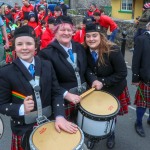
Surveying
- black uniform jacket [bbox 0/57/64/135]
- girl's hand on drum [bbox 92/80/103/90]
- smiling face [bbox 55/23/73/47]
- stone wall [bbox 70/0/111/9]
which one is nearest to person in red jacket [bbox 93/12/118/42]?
girl's hand on drum [bbox 92/80/103/90]

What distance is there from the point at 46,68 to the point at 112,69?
105cm

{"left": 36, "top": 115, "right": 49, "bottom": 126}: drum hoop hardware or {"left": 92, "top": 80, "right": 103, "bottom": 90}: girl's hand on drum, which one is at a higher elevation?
{"left": 92, "top": 80, "right": 103, "bottom": 90}: girl's hand on drum

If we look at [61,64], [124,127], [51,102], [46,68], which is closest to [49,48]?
[61,64]

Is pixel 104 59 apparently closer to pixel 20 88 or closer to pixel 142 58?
pixel 142 58

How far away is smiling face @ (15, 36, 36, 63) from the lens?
229 cm

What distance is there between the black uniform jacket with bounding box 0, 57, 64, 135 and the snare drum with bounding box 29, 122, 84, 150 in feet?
0.63

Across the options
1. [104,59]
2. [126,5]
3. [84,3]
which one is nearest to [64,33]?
[104,59]

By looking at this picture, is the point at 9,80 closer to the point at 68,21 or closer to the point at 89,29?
the point at 68,21

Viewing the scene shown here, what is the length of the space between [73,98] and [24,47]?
74 cm

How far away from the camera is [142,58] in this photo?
12.2ft

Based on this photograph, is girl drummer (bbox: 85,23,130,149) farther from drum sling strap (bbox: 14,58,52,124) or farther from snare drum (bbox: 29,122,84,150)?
snare drum (bbox: 29,122,84,150)

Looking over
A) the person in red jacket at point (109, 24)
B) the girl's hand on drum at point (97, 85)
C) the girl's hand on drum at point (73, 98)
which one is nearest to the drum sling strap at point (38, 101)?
the girl's hand on drum at point (73, 98)

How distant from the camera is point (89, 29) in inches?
118

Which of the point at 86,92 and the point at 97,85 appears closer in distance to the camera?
the point at 86,92
